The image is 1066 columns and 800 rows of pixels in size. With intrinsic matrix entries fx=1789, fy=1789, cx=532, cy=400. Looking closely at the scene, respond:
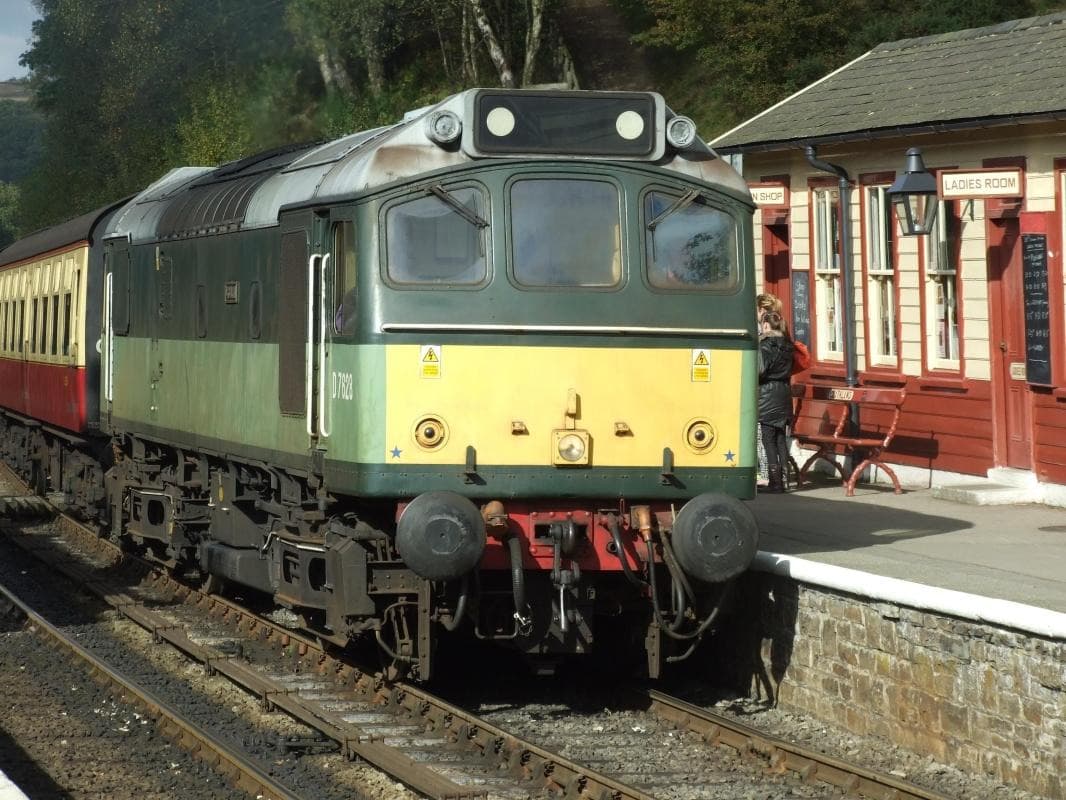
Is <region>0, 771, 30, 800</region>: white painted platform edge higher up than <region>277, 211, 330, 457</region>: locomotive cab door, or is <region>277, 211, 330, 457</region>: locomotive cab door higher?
<region>277, 211, 330, 457</region>: locomotive cab door

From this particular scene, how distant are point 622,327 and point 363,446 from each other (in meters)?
1.52

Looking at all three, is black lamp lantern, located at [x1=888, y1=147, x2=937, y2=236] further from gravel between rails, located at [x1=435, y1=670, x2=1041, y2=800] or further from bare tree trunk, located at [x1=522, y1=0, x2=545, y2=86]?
bare tree trunk, located at [x1=522, y1=0, x2=545, y2=86]

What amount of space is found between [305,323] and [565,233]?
1.69 metres

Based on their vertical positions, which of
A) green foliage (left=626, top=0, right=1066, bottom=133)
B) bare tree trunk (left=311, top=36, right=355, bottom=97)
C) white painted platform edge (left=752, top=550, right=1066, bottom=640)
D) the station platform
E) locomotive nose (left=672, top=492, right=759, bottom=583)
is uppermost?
bare tree trunk (left=311, top=36, right=355, bottom=97)

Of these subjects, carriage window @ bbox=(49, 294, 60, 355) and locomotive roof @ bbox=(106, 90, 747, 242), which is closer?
locomotive roof @ bbox=(106, 90, 747, 242)

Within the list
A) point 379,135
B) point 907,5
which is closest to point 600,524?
point 379,135

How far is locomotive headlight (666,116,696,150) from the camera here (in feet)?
32.2

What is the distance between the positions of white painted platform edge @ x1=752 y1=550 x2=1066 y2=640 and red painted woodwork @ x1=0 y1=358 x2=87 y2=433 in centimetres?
905

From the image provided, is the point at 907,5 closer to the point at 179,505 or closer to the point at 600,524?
the point at 179,505

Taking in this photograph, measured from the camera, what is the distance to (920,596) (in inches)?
355

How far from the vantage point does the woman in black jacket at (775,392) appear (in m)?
16.2

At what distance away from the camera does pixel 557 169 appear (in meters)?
9.60

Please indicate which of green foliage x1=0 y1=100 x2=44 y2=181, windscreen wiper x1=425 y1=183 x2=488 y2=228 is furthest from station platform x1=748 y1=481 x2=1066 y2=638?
green foliage x1=0 y1=100 x2=44 y2=181

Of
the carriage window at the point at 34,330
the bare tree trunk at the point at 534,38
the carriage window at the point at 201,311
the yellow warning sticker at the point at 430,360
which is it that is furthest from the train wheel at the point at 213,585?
the bare tree trunk at the point at 534,38
